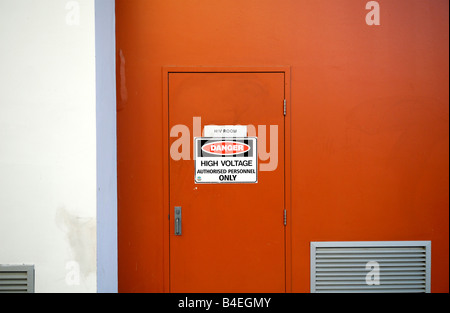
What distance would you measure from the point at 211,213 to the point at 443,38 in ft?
7.43

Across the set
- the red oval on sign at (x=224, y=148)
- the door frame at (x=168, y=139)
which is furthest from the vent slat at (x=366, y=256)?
the red oval on sign at (x=224, y=148)

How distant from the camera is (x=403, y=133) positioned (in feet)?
8.03

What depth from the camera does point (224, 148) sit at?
241 cm

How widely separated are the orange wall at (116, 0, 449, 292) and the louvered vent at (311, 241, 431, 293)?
2.8 inches

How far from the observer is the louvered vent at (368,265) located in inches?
96.0

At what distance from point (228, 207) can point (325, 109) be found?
42.1 inches

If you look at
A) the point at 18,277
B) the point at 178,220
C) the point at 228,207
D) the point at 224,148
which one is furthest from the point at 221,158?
the point at 18,277

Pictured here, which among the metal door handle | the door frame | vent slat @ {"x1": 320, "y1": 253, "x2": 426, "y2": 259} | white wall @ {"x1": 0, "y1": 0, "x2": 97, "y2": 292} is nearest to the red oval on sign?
the door frame

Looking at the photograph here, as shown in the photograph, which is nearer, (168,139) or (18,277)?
(18,277)

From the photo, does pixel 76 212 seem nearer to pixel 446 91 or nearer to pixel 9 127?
pixel 9 127

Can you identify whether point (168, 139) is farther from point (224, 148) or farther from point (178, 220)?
point (178, 220)

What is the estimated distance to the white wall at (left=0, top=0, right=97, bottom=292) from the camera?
6.68 feet

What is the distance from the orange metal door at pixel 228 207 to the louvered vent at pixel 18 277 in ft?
3.05
